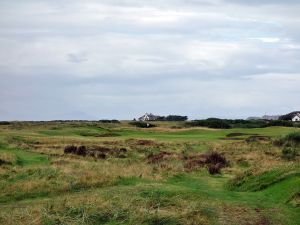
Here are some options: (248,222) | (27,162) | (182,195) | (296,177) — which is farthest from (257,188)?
(27,162)

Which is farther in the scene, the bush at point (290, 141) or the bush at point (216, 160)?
the bush at point (290, 141)

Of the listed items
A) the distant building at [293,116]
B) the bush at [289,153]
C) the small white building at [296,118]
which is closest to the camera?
the bush at [289,153]

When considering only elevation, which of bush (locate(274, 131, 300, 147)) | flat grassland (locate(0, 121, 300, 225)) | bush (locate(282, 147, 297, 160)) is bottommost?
flat grassland (locate(0, 121, 300, 225))

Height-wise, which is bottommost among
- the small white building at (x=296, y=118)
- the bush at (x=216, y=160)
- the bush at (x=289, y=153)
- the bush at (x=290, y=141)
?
the bush at (x=216, y=160)

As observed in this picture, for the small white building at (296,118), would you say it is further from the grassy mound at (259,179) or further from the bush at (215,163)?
the grassy mound at (259,179)

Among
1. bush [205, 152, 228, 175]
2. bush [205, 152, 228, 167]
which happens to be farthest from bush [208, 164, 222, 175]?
bush [205, 152, 228, 167]

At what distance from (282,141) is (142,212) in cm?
3390

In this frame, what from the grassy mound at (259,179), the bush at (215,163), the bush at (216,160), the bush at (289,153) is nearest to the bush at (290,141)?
the bush at (289,153)

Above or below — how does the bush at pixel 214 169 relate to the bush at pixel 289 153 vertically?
below

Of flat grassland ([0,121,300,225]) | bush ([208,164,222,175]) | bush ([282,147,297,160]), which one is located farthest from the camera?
bush ([282,147,297,160])

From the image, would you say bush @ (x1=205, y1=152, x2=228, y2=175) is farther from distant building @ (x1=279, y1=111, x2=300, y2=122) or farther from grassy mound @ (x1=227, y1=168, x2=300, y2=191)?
distant building @ (x1=279, y1=111, x2=300, y2=122)

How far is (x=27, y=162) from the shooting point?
33.1 meters

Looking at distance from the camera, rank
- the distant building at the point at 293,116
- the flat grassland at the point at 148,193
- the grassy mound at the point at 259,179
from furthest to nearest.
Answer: the distant building at the point at 293,116
the grassy mound at the point at 259,179
the flat grassland at the point at 148,193

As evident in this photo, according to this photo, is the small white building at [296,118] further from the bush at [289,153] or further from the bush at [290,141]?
the bush at [289,153]
